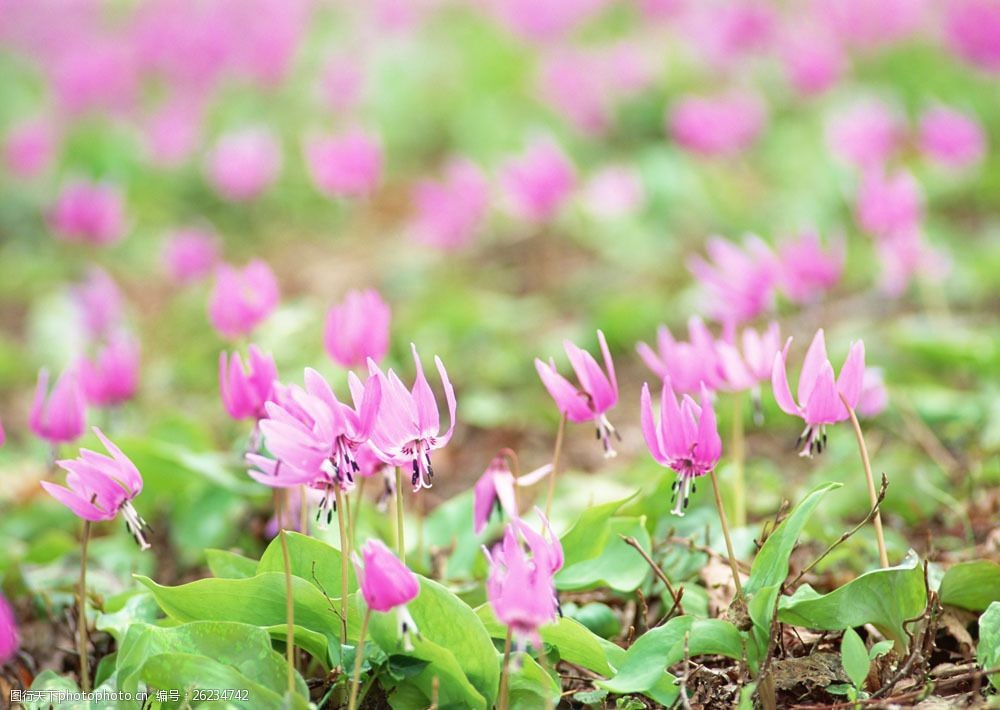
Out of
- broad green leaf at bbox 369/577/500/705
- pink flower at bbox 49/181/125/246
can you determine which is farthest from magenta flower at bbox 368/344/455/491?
pink flower at bbox 49/181/125/246

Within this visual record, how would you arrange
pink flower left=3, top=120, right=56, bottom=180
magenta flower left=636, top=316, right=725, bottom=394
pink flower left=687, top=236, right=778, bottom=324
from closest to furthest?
magenta flower left=636, top=316, right=725, bottom=394
pink flower left=687, top=236, right=778, bottom=324
pink flower left=3, top=120, right=56, bottom=180

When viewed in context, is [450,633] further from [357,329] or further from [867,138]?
[867,138]

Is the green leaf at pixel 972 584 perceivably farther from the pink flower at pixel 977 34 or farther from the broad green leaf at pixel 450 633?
the pink flower at pixel 977 34

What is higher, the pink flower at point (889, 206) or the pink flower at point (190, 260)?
the pink flower at point (889, 206)

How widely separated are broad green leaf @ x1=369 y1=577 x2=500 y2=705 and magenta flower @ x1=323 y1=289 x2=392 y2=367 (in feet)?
2.26

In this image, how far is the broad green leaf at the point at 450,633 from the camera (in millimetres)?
1721

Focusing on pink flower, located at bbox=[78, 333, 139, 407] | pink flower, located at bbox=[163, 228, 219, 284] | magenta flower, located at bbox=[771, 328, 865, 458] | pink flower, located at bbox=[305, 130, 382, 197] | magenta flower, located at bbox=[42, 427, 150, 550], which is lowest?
pink flower, located at bbox=[163, 228, 219, 284]

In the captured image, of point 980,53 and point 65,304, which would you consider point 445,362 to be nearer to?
point 65,304

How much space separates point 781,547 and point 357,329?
98 cm

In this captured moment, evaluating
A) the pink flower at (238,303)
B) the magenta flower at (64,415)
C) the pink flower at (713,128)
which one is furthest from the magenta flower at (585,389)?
the pink flower at (713,128)

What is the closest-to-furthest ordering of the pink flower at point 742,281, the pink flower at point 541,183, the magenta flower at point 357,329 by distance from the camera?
the magenta flower at point 357,329 < the pink flower at point 742,281 < the pink flower at point 541,183

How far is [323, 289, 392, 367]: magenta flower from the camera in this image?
2297 mm

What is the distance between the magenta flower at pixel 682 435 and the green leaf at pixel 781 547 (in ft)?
0.51

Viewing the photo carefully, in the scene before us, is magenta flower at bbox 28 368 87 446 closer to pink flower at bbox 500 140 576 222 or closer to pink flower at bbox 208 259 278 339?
pink flower at bbox 208 259 278 339
